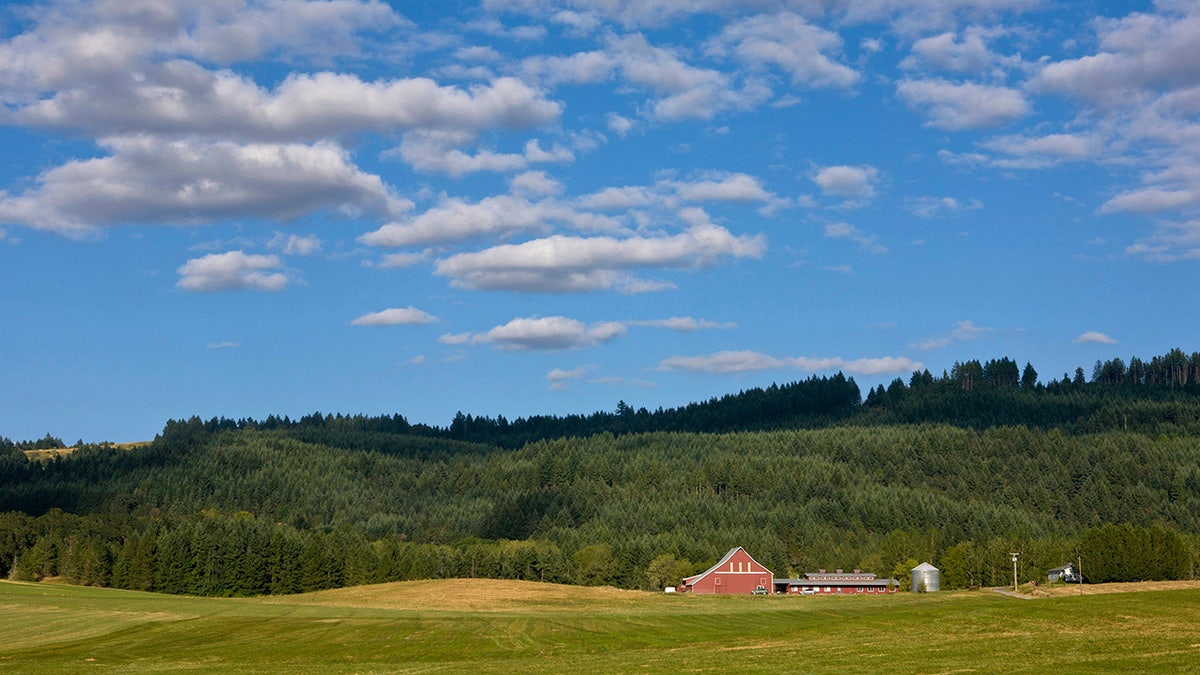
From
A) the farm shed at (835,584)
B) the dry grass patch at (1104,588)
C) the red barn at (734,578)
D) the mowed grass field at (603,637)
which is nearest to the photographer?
the mowed grass field at (603,637)

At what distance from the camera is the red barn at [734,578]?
171 metres

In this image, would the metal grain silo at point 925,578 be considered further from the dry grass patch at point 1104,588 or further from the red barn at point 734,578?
the dry grass patch at point 1104,588

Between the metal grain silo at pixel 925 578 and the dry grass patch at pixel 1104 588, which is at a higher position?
the dry grass patch at pixel 1104 588

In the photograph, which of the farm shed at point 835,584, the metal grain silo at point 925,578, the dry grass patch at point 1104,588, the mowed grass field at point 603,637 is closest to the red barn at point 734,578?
the farm shed at point 835,584

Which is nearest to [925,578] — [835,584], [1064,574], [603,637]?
[835,584]

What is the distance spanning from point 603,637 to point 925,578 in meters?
104

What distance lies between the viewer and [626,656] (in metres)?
54.9

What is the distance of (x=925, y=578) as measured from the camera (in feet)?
537

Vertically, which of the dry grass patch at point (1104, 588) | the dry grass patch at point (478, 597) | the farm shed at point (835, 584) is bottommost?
the farm shed at point (835, 584)

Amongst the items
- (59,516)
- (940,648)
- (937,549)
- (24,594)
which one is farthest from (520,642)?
(59,516)

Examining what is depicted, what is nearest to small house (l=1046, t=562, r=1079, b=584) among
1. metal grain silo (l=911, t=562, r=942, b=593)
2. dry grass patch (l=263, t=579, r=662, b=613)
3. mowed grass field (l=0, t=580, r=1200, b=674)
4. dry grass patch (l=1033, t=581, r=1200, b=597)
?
metal grain silo (l=911, t=562, r=942, b=593)

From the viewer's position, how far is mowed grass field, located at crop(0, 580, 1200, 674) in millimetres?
46906

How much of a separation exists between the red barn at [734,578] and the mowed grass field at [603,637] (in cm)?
6069

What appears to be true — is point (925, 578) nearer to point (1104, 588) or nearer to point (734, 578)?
point (734, 578)
